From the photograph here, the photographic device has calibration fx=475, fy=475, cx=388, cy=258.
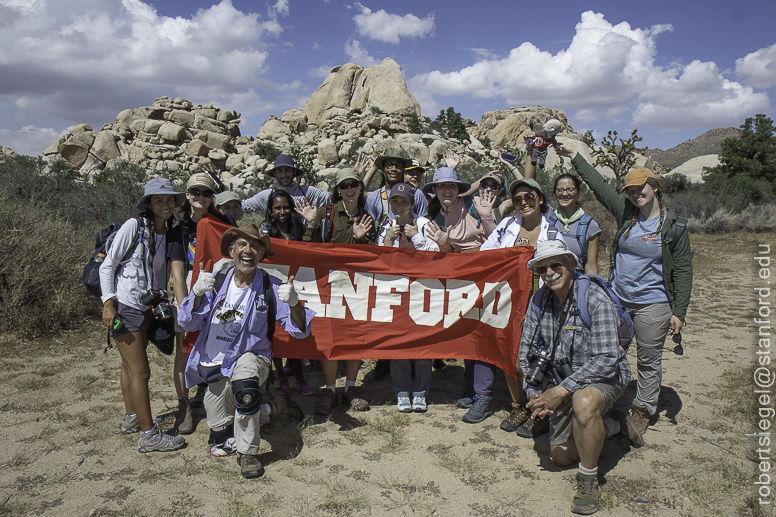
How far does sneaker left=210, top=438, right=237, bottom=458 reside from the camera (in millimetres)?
3736

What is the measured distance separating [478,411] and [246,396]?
2.13m

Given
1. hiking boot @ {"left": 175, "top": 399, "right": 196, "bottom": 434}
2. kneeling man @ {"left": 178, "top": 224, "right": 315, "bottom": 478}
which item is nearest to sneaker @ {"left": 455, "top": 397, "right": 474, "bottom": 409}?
kneeling man @ {"left": 178, "top": 224, "right": 315, "bottom": 478}

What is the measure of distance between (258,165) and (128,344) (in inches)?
1846

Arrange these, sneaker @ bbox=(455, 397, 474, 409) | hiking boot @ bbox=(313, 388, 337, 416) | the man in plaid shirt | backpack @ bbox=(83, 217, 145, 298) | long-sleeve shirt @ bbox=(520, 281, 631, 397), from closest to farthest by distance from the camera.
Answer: the man in plaid shirt
long-sleeve shirt @ bbox=(520, 281, 631, 397)
backpack @ bbox=(83, 217, 145, 298)
hiking boot @ bbox=(313, 388, 337, 416)
sneaker @ bbox=(455, 397, 474, 409)

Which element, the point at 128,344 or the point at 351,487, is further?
the point at 128,344

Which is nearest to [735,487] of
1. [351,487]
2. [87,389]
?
[351,487]

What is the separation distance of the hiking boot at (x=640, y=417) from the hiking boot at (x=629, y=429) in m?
0.23

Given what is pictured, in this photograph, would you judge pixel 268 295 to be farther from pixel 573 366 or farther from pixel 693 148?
pixel 693 148

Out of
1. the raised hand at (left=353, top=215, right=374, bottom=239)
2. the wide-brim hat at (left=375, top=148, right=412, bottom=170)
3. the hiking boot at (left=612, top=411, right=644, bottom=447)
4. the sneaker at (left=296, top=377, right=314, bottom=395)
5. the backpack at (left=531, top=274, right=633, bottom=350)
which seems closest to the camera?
the backpack at (left=531, top=274, right=633, bottom=350)

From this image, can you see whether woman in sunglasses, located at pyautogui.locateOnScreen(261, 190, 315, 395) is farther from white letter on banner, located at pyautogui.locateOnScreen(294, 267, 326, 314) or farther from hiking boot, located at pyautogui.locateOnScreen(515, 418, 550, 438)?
hiking boot, located at pyautogui.locateOnScreen(515, 418, 550, 438)

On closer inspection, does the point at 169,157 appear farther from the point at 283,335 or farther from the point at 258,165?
the point at 283,335

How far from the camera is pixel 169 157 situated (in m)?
52.4

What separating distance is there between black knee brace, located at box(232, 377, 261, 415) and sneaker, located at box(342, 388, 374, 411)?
1.33 m

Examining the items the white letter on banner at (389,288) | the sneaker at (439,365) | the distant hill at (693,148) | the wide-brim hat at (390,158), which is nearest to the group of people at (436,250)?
the white letter on banner at (389,288)
